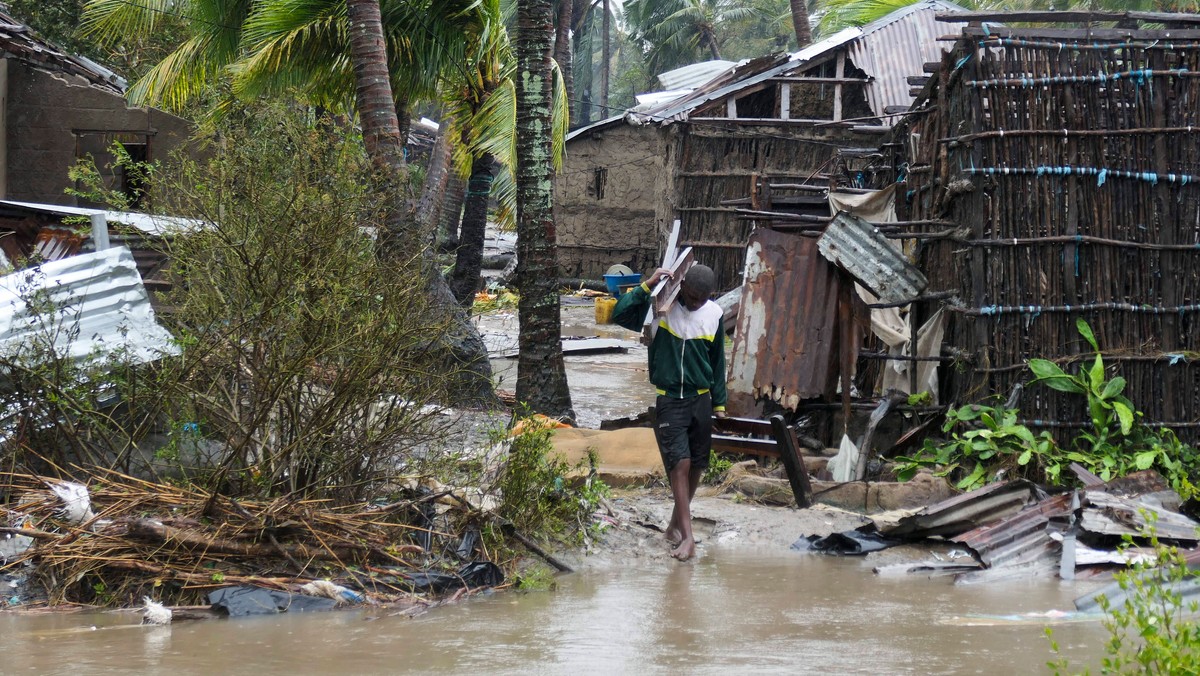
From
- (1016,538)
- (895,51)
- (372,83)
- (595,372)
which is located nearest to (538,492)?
(1016,538)

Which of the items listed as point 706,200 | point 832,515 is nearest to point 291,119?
point 832,515

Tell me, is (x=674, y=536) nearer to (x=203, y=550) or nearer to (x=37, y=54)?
(x=203, y=550)

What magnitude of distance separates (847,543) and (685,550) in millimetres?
1031

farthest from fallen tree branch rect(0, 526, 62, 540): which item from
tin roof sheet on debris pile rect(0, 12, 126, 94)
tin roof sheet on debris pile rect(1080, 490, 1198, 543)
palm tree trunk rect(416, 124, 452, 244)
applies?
palm tree trunk rect(416, 124, 452, 244)

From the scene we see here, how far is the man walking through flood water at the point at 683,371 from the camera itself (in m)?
7.00

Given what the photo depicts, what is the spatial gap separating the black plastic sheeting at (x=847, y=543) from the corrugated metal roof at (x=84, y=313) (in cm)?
381

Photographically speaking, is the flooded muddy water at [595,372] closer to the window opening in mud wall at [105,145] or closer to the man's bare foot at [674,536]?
the man's bare foot at [674,536]

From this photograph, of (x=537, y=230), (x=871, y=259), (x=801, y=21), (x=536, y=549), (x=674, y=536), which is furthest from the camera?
(x=801, y=21)

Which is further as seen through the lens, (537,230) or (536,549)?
(537,230)

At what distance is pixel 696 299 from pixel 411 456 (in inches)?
73.1

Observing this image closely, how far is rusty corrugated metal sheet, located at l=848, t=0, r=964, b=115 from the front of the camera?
68.6 ft

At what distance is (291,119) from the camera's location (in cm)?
798

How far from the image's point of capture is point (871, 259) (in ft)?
28.4

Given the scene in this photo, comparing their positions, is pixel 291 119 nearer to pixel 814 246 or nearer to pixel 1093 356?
pixel 814 246
